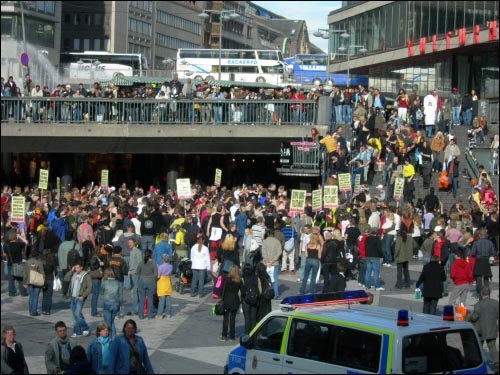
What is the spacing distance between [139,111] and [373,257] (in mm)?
20913

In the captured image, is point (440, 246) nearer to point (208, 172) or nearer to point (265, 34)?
point (208, 172)

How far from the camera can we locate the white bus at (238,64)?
7644 centimetres

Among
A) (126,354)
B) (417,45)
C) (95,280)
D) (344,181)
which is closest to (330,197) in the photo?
(344,181)

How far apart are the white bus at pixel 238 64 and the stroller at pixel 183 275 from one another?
173ft

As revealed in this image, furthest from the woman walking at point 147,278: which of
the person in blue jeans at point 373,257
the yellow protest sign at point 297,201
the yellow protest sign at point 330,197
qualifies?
the yellow protest sign at point 330,197

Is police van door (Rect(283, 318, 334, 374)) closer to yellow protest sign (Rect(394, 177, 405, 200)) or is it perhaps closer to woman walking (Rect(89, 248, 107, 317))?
woman walking (Rect(89, 248, 107, 317))

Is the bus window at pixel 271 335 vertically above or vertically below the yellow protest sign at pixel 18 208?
below

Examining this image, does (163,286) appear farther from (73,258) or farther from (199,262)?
(199,262)

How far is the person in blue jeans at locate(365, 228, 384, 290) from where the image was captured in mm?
23078

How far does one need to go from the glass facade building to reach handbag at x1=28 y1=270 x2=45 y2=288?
37.6 metres

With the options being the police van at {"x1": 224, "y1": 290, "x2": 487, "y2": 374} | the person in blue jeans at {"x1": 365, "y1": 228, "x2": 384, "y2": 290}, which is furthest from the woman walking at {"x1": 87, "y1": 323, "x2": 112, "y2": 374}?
the person in blue jeans at {"x1": 365, "y1": 228, "x2": 384, "y2": 290}

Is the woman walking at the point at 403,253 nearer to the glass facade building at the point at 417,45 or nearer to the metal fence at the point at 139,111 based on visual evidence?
the metal fence at the point at 139,111

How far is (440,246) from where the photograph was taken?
859 inches

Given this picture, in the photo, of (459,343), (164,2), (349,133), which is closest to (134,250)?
(459,343)
